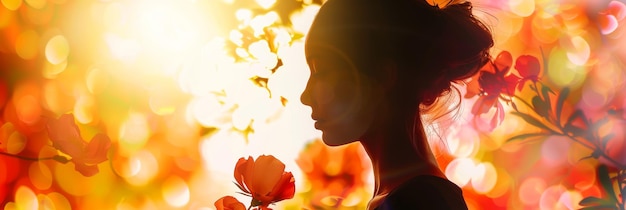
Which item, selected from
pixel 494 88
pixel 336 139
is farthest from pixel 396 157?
pixel 494 88

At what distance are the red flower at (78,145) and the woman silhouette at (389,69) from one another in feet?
1.01

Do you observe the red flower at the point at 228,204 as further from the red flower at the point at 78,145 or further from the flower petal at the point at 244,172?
the red flower at the point at 78,145

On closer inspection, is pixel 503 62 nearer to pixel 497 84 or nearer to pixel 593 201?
pixel 497 84

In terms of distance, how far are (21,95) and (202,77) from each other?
0.23 meters

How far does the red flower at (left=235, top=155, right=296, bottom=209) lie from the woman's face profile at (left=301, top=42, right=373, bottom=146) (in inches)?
2.8

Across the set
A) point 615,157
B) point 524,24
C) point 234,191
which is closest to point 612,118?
point 615,157

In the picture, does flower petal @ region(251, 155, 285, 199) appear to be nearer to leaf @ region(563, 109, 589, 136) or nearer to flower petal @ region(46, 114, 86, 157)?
flower petal @ region(46, 114, 86, 157)

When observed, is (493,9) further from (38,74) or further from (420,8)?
(38,74)

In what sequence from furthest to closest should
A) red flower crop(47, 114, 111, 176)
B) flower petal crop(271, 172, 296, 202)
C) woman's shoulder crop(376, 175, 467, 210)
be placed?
red flower crop(47, 114, 111, 176)
flower petal crop(271, 172, 296, 202)
woman's shoulder crop(376, 175, 467, 210)

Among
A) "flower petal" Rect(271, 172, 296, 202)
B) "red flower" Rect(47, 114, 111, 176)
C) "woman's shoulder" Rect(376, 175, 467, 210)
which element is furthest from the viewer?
"red flower" Rect(47, 114, 111, 176)

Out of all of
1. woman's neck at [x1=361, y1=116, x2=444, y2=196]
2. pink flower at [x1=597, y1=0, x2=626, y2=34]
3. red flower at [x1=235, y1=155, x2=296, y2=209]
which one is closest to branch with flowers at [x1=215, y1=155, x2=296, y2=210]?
red flower at [x1=235, y1=155, x2=296, y2=209]

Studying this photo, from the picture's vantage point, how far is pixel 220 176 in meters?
0.78

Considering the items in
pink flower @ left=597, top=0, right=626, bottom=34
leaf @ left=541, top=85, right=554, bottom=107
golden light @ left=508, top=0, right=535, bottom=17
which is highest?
pink flower @ left=597, top=0, right=626, bottom=34

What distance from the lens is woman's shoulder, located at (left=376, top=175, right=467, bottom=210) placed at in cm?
48
